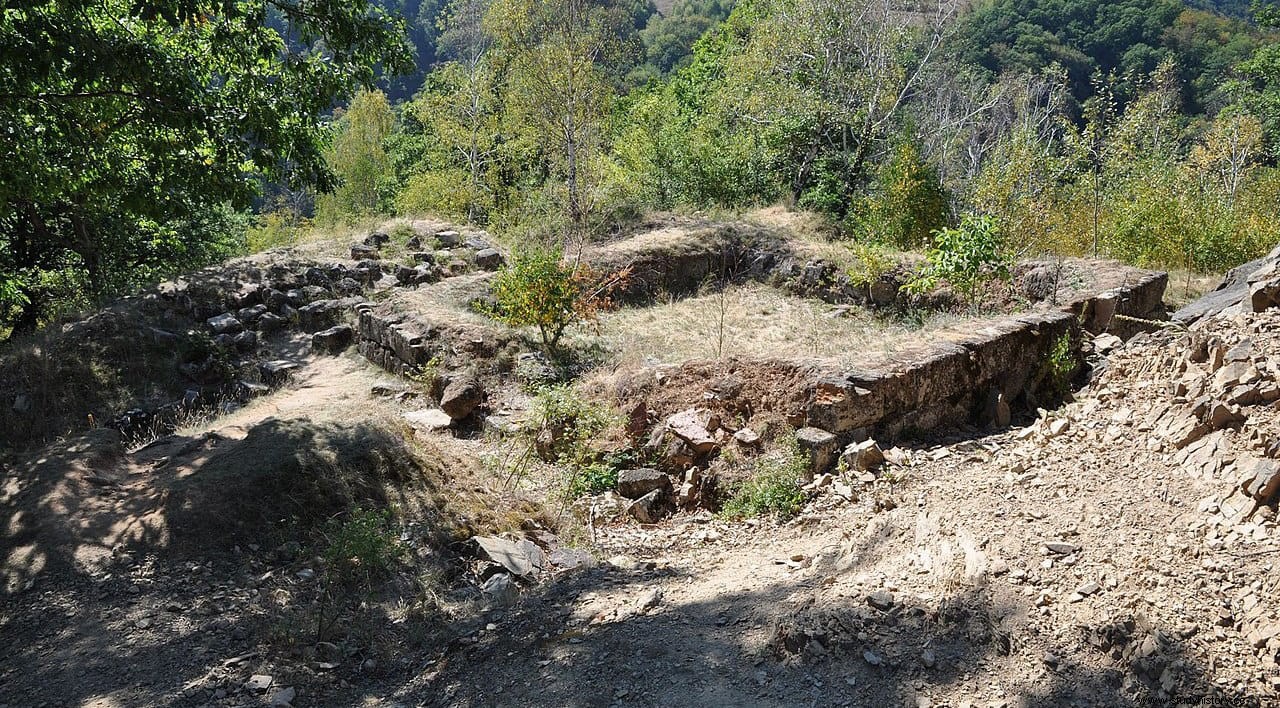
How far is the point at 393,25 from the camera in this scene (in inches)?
262

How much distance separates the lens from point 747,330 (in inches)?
420

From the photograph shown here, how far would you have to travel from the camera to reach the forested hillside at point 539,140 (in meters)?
5.81

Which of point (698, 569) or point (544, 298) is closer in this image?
point (698, 569)

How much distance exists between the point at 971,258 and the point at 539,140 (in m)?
11.4

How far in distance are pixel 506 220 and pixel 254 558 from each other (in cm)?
1277

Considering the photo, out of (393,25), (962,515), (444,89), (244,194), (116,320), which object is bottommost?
(962,515)

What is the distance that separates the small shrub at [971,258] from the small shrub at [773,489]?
165 inches

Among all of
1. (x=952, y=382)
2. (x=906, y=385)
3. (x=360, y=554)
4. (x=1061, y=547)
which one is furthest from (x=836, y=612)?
(x=952, y=382)

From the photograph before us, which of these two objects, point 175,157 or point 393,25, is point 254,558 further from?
point 393,25

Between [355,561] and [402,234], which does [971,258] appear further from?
[402,234]

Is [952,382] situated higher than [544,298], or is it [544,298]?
[544,298]

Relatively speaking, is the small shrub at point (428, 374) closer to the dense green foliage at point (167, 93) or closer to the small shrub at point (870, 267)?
the dense green foliage at point (167, 93)

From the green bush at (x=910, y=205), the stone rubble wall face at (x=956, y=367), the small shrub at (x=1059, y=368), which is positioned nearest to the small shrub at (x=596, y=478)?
the stone rubble wall face at (x=956, y=367)

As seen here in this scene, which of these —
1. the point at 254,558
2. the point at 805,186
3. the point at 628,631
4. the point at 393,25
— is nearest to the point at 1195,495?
the point at 628,631
